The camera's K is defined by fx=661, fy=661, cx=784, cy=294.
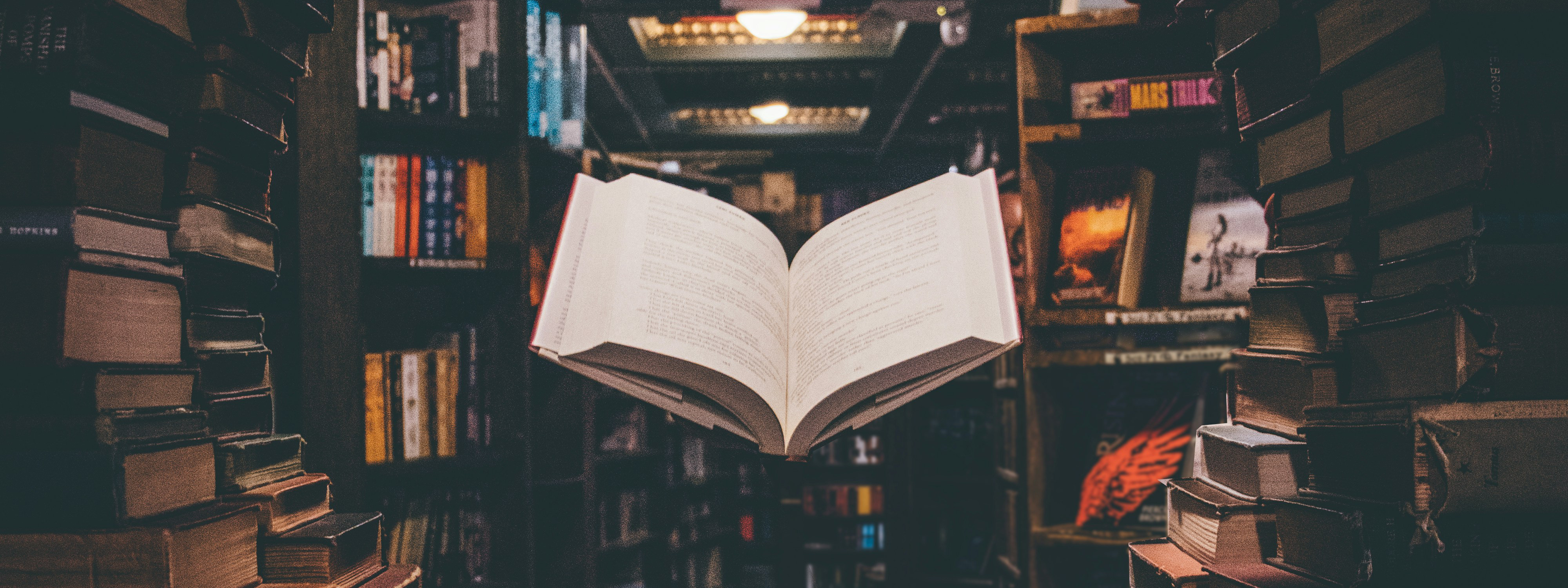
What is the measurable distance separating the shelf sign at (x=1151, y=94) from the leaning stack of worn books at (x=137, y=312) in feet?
5.68

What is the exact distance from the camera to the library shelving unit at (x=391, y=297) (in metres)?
1.29

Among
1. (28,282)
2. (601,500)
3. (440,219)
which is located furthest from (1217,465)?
(601,500)

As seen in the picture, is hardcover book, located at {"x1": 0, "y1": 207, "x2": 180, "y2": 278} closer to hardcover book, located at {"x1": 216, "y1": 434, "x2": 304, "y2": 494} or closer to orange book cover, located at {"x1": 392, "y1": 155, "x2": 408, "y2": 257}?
hardcover book, located at {"x1": 216, "y1": 434, "x2": 304, "y2": 494}

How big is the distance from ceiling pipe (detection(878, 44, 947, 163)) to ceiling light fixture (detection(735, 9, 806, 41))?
33.6 inches

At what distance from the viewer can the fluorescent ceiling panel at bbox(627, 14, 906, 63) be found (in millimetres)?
3043

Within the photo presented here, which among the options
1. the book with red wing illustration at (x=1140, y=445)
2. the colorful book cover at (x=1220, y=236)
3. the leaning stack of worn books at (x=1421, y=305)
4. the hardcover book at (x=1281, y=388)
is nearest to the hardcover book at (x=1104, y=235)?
the colorful book cover at (x=1220, y=236)

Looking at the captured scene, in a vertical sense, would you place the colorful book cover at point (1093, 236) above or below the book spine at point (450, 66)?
below

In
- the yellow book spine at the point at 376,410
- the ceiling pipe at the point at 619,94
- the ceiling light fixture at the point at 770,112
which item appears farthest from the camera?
the ceiling light fixture at the point at 770,112

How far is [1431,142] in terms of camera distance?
552 millimetres

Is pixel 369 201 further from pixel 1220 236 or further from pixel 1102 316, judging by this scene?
pixel 1220 236

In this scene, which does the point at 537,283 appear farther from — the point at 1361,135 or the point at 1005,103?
the point at 1005,103

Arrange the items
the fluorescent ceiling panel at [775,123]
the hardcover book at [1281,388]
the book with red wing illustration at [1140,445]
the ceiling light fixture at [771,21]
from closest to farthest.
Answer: the hardcover book at [1281,388] → the book with red wing illustration at [1140,445] → the ceiling light fixture at [771,21] → the fluorescent ceiling panel at [775,123]

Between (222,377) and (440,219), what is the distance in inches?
35.6

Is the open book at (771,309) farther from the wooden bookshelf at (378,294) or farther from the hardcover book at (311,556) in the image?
the wooden bookshelf at (378,294)
